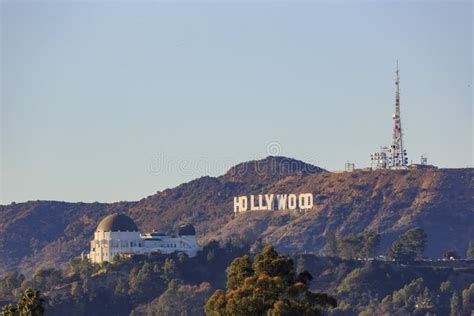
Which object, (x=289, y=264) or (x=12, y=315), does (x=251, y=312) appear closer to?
(x=289, y=264)

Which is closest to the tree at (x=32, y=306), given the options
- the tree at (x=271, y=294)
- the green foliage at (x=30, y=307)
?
the green foliage at (x=30, y=307)

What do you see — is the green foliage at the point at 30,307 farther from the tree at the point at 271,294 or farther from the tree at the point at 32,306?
the tree at the point at 271,294

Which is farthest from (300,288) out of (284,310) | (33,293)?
(33,293)

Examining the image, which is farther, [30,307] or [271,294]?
[271,294]

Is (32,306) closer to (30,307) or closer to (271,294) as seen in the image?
(30,307)

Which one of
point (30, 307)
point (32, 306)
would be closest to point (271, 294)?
point (32, 306)

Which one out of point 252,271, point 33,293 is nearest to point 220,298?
point 252,271

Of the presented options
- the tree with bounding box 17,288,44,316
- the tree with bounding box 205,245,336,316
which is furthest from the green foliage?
the tree with bounding box 205,245,336,316
